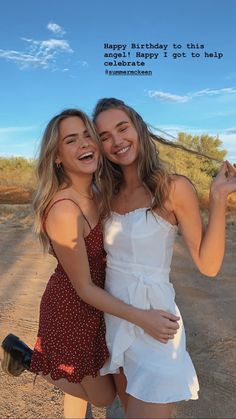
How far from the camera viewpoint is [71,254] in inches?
79.6

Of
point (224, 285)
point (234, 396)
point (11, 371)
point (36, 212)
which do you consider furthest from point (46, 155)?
point (224, 285)

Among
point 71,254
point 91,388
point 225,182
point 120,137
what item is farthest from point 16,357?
point 225,182

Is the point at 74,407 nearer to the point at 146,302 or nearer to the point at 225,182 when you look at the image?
the point at 146,302

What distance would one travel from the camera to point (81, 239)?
2037 millimetres

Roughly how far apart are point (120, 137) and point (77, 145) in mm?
212

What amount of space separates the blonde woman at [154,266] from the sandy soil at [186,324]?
0.99 metres

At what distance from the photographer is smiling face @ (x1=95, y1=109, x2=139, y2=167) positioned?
7.20ft

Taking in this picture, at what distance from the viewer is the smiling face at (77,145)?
2.15 meters

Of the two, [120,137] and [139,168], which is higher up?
[120,137]

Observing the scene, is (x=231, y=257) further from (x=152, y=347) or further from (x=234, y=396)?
(x=152, y=347)

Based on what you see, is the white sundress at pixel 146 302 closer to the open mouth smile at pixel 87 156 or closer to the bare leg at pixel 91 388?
the bare leg at pixel 91 388

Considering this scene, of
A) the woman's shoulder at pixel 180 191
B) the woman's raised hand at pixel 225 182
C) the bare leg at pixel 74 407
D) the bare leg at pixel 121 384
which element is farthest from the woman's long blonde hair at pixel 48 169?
the bare leg at pixel 74 407

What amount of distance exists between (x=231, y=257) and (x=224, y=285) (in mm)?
1442

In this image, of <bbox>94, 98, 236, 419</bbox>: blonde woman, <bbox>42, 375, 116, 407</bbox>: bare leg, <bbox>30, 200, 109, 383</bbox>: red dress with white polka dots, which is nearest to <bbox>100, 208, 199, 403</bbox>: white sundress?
<bbox>94, 98, 236, 419</bbox>: blonde woman
